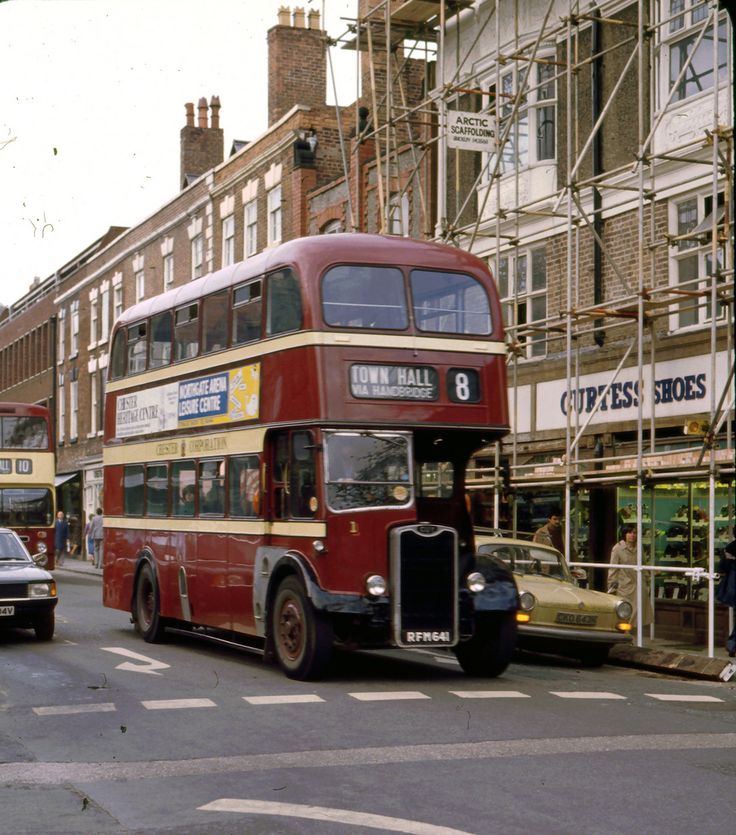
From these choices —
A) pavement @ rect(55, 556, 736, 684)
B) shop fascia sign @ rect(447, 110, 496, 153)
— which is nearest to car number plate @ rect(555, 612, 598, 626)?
pavement @ rect(55, 556, 736, 684)

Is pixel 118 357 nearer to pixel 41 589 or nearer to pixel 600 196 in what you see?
pixel 41 589

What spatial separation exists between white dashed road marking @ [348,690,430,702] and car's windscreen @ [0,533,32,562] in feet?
23.0

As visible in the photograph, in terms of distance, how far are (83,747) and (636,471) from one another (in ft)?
35.1

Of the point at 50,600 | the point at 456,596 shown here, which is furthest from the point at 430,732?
the point at 50,600

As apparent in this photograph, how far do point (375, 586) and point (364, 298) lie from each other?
9.59 ft

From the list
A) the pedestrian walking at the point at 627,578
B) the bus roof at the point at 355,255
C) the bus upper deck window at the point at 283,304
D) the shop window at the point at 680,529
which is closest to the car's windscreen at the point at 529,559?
the pedestrian walking at the point at 627,578

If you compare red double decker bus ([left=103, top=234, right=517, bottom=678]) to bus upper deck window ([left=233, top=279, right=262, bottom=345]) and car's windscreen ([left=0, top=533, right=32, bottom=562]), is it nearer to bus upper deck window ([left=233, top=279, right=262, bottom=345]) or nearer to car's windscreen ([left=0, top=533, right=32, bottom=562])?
bus upper deck window ([left=233, top=279, right=262, bottom=345])

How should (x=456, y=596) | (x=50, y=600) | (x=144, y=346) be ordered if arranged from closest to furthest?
(x=456, y=596)
(x=50, y=600)
(x=144, y=346)

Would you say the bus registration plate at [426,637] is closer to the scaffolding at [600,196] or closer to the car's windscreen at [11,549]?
the scaffolding at [600,196]

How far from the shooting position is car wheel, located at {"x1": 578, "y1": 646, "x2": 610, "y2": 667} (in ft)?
54.7

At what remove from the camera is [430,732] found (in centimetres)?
1060

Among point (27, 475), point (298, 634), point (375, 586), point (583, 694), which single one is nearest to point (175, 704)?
point (298, 634)

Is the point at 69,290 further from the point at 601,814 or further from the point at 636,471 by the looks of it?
the point at 601,814

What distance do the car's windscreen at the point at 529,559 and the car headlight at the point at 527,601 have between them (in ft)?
4.37
